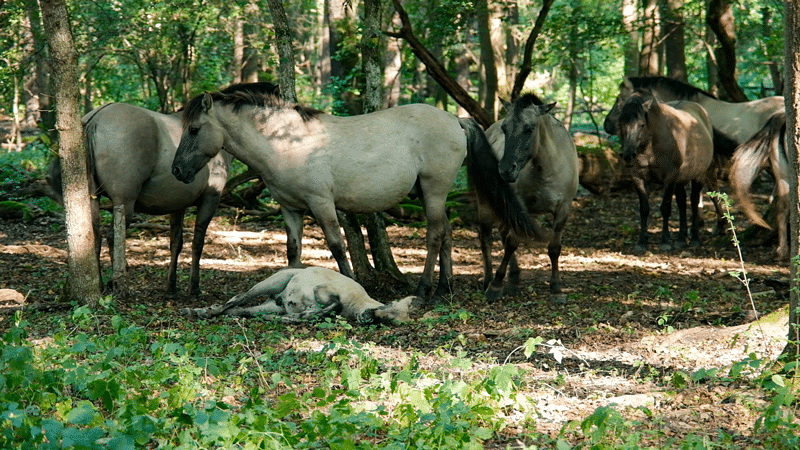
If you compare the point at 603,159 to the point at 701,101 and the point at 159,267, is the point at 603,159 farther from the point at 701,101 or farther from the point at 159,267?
the point at 159,267

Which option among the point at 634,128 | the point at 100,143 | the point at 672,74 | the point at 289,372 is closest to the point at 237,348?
the point at 289,372

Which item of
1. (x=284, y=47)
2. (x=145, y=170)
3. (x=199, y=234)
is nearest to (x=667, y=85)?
(x=284, y=47)

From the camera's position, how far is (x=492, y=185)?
8.77m

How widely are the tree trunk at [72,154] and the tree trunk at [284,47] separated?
250 cm

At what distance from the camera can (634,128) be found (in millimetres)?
11898

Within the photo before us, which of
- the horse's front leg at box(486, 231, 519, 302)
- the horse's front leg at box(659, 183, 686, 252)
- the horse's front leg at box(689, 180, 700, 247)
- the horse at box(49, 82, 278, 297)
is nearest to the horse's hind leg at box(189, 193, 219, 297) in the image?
the horse at box(49, 82, 278, 297)

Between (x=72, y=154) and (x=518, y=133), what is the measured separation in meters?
4.42

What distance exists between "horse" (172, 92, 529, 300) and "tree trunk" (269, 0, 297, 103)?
2.95 feet

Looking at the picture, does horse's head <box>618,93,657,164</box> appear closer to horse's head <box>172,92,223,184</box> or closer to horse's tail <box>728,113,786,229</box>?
horse's tail <box>728,113,786,229</box>

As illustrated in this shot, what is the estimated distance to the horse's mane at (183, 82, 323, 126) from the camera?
791cm

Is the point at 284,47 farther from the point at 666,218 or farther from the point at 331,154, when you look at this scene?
the point at 666,218

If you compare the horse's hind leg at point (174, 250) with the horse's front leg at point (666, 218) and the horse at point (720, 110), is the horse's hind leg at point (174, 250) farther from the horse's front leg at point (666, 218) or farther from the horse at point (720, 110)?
the horse at point (720, 110)

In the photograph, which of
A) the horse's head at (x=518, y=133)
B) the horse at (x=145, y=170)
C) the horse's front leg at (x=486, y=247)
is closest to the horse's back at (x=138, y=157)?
the horse at (x=145, y=170)

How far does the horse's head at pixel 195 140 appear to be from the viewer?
25.7 ft
